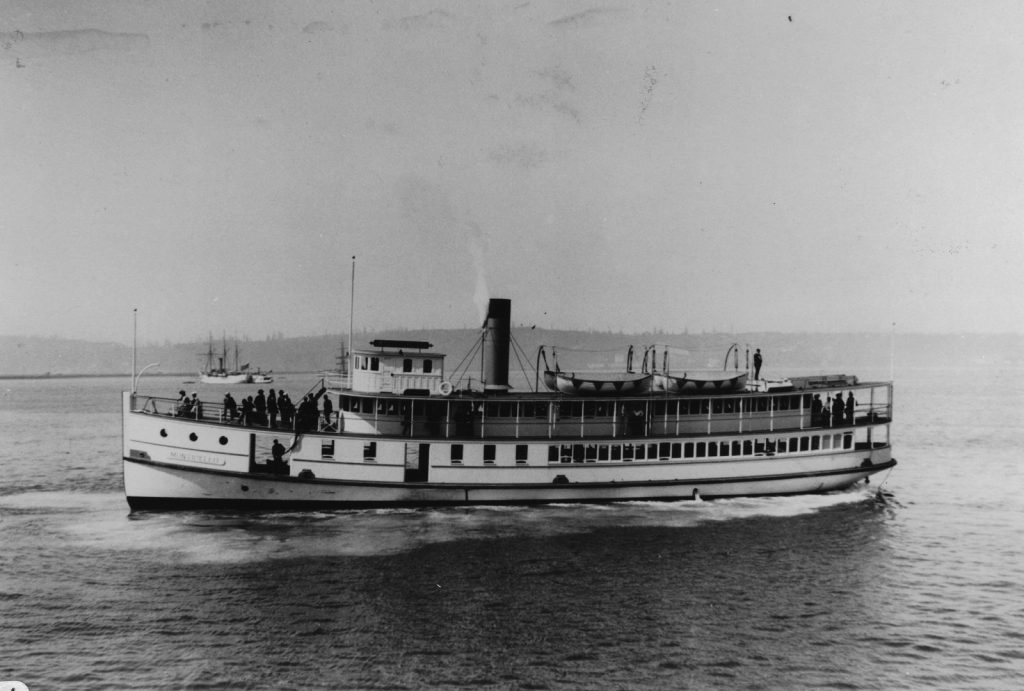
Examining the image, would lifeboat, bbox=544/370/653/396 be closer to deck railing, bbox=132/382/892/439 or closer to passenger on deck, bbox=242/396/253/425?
deck railing, bbox=132/382/892/439

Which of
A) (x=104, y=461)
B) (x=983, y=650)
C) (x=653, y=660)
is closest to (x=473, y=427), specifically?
(x=653, y=660)

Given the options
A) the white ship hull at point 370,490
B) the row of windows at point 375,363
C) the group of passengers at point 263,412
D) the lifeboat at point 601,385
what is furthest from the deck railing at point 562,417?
the white ship hull at point 370,490

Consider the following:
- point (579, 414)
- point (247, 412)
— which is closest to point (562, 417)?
point (579, 414)

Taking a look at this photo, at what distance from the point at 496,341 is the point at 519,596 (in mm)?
13506

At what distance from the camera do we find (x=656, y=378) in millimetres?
32531

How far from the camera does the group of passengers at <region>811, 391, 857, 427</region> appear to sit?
32.6m

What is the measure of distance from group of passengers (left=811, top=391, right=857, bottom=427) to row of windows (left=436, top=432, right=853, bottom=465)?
0.73 meters

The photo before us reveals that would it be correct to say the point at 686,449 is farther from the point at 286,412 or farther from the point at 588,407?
the point at 286,412

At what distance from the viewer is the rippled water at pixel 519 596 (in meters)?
15.7

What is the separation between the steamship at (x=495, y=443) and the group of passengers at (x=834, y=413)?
0.27 ft

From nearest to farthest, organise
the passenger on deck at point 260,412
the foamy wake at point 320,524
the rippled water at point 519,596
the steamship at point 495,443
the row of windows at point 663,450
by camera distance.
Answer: the rippled water at point 519,596 < the foamy wake at point 320,524 < the steamship at point 495,443 < the passenger on deck at point 260,412 < the row of windows at point 663,450

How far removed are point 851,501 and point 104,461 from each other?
3958 cm

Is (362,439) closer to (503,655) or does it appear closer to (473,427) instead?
(473,427)

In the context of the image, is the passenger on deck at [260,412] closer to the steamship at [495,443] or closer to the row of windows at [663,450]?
the steamship at [495,443]
